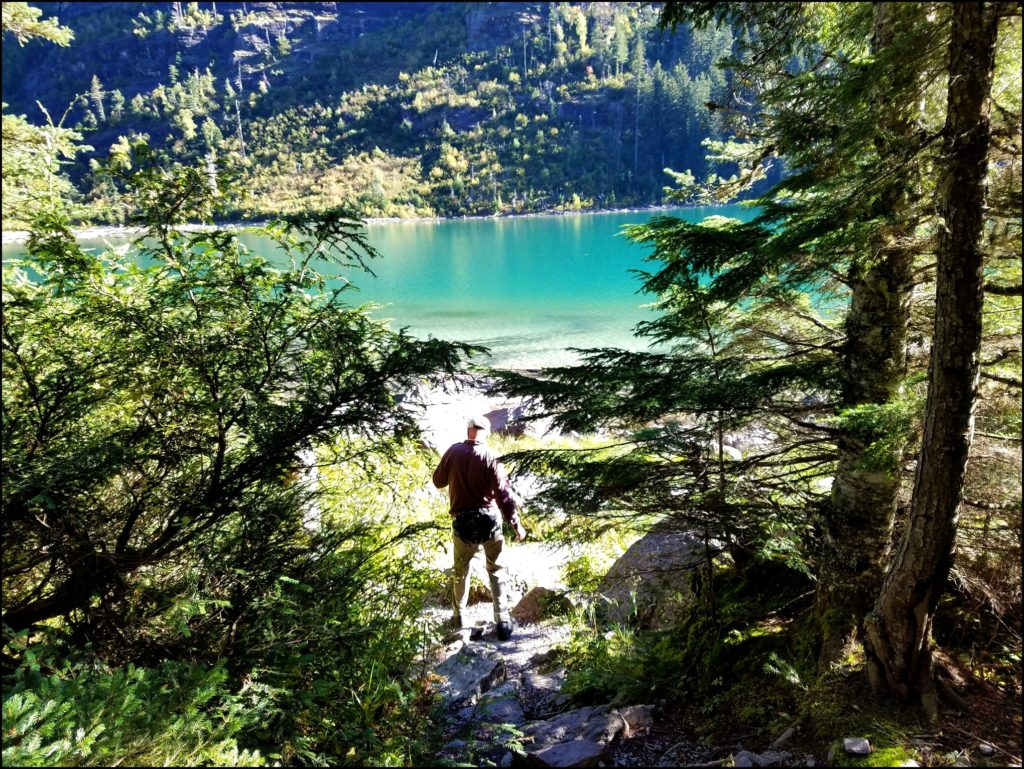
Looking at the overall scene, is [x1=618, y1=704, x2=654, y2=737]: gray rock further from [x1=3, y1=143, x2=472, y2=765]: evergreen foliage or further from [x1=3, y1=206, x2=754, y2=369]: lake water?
[x1=3, y1=206, x2=754, y2=369]: lake water

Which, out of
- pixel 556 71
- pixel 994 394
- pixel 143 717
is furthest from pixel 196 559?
pixel 556 71

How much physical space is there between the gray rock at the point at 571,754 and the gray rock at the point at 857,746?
125cm

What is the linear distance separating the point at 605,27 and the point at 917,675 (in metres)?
194

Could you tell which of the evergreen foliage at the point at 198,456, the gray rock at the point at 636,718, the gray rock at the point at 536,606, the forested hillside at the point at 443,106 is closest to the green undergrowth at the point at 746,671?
the gray rock at the point at 636,718

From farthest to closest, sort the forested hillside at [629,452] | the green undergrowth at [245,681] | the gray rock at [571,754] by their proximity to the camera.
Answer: the gray rock at [571,754], the forested hillside at [629,452], the green undergrowth at [245,681]

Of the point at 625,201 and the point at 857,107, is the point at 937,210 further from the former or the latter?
the point at 625,201

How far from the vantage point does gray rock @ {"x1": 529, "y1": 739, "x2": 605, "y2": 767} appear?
3.07 meters

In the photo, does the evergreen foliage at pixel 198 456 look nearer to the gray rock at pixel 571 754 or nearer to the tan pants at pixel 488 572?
the gray rock at pixel 571 754

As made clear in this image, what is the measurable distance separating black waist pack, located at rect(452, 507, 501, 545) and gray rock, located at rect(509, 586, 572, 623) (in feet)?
3.05

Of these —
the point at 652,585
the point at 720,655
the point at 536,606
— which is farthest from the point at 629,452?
the point at 536,606

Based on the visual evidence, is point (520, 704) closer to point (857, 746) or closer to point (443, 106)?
point (857, 746)

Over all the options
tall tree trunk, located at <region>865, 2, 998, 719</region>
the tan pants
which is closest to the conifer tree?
tall tree trunk, located at <region>865, 2, 998, 719</region>

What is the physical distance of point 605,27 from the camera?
16438 cm

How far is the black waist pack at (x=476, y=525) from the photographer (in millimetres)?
5203
